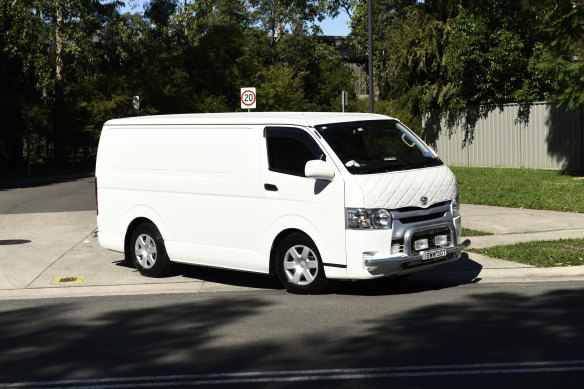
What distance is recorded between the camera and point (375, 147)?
31.4 feet

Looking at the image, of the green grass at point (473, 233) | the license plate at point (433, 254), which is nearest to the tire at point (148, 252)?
the license plate at point (433, 254)

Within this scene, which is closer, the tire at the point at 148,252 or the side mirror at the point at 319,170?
the side mirror at the point at 319,170

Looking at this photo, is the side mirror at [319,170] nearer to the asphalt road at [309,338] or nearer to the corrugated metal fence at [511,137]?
the asphalt road at [309,338]

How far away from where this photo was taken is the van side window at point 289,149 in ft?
30.8

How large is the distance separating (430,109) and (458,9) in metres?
4.13

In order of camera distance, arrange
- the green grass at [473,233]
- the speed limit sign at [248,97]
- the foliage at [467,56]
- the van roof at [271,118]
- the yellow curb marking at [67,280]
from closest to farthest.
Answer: the van roof at [271,118] < the yellow curb marking at [67,280] < the green grass at [473,233] < the speed limit sign at [248,97] < the foliage at [467,56]

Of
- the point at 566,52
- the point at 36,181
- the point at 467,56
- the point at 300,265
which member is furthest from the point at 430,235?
the point at 36,181

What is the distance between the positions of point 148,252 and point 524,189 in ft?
39.6

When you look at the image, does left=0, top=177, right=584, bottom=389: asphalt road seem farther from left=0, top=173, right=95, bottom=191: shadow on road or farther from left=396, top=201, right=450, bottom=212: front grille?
left=0, top=173, right=95, bottom=191: shadow on road

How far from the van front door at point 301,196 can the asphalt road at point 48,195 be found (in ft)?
36.0

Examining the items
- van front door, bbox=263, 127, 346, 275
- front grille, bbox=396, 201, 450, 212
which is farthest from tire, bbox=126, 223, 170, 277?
front grille, bbox=396, 201, 450, 212

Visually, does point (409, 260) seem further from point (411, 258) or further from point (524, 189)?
point (524, 189)

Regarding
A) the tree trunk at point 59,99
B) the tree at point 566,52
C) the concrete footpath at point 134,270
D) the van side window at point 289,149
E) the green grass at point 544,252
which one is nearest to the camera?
the van side window at point 289,149

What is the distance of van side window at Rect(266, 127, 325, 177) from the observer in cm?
939
